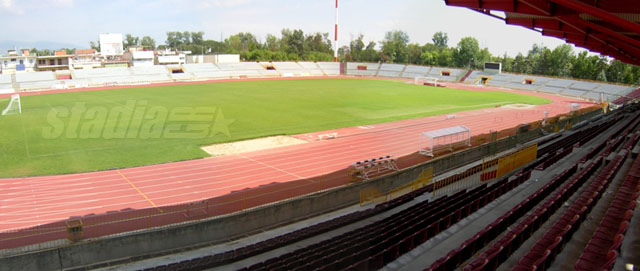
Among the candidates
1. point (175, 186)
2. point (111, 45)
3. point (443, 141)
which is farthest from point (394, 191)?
point (111, 45)

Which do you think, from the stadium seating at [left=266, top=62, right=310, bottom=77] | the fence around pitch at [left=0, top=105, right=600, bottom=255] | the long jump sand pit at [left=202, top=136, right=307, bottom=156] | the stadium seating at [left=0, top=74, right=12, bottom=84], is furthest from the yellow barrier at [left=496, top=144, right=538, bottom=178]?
the stadium seating at [left=266, top=62, right=310, bottom=77]

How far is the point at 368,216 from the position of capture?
1302cm

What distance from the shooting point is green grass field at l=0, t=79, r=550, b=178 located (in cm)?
2169

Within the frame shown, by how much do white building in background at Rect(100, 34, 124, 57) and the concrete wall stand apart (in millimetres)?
118185

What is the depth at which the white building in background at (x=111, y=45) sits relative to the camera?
116 meters

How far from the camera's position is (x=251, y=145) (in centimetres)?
2414

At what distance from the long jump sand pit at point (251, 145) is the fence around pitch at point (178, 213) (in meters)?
6.17

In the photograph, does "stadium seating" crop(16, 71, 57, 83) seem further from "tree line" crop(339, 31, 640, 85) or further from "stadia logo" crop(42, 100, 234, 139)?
"tree line" crop(339, 31, 640, 85)

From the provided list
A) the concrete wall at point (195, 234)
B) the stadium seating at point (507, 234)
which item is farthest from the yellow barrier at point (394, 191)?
the stadium seating at point (507, 234)

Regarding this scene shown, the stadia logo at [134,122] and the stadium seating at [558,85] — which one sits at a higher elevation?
the stadium seating at [558,85]

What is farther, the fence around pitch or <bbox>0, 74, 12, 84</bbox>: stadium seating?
<bbox>0, 74, 12, 84</bbox>: stadium seating

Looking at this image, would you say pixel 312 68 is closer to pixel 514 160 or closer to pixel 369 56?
pixel 369 56

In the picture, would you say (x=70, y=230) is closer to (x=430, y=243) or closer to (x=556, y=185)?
(x=430, y=243)

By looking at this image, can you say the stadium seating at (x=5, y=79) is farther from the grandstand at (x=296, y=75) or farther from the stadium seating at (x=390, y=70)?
the stadium seating at (x=390, y=70)
